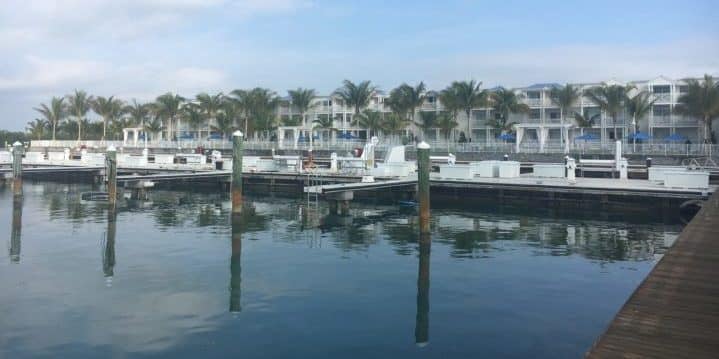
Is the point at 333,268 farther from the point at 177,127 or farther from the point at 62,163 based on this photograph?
the point at 177,127

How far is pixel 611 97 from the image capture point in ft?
195

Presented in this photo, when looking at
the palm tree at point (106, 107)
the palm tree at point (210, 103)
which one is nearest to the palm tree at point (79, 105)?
the palm tree at point (106, 107)

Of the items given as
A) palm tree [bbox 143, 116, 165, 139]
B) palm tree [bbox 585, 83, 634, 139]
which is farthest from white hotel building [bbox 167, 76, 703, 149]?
palm tree [bbox 143, 116, 165, 139]

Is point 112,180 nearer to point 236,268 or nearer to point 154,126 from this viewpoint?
point 236,268

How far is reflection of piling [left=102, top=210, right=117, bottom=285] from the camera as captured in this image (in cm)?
1541

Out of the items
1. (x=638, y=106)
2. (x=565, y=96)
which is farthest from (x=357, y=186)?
(x=565, y=96)

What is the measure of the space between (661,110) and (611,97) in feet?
28.5

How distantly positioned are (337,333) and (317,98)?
73520 millimetres

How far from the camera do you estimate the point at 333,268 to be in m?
16.0

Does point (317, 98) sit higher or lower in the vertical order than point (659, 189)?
higher

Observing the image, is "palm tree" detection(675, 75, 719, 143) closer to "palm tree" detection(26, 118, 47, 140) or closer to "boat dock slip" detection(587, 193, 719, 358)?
"boat dock slip" detection(587, 193, 719, 358)

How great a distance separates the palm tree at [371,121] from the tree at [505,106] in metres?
12.4

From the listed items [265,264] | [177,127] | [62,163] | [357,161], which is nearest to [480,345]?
[265,264]

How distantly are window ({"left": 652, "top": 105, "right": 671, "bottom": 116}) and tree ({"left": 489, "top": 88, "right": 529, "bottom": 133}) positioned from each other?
13.0 metres
